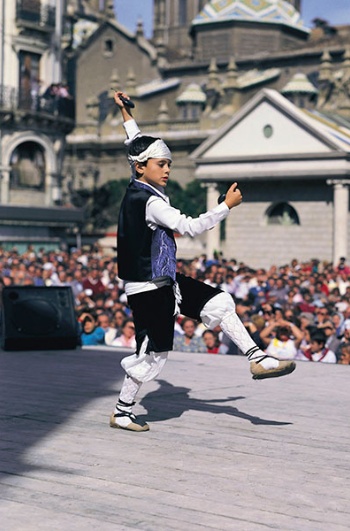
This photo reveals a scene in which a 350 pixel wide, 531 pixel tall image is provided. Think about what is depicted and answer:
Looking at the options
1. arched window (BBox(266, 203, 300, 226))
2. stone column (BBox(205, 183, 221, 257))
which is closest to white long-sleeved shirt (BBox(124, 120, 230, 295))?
arched window (BBox(266, 203, 300, 226))

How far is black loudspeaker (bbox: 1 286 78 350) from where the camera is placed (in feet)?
37.3

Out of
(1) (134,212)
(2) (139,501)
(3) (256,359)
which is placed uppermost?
(1) (134,212)

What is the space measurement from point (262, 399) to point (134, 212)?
6.67ft

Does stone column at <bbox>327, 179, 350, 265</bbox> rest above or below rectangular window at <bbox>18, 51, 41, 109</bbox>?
below

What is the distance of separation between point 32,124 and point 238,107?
17.9m

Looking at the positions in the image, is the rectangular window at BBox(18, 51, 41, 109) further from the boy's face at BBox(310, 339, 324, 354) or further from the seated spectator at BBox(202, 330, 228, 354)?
the boy's face at BBox(310, 339, 324, 354)

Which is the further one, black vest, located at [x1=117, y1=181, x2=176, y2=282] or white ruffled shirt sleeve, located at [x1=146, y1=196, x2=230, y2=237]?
black vest, located at [x1=117, y1=181, x2=176, y2=282]

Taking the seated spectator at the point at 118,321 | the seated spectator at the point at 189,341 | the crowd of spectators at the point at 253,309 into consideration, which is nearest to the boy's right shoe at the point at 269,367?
the crowd of spectators at the point at 253,309

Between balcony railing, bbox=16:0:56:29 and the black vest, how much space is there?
126 ft

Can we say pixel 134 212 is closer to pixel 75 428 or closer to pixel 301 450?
pixel 75 428

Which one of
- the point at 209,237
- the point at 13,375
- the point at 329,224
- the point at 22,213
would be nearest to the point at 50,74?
the point at 22,213

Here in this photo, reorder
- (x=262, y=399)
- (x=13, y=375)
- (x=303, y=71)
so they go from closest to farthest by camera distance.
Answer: (x=262, y=399), (x=13, y=375), (x=303, y=71)

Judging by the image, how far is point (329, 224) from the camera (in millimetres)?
30250

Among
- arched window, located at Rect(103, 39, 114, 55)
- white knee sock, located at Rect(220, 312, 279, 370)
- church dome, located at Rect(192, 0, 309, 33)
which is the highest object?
church dome, located at Rect(192, 0, 309, 33)
